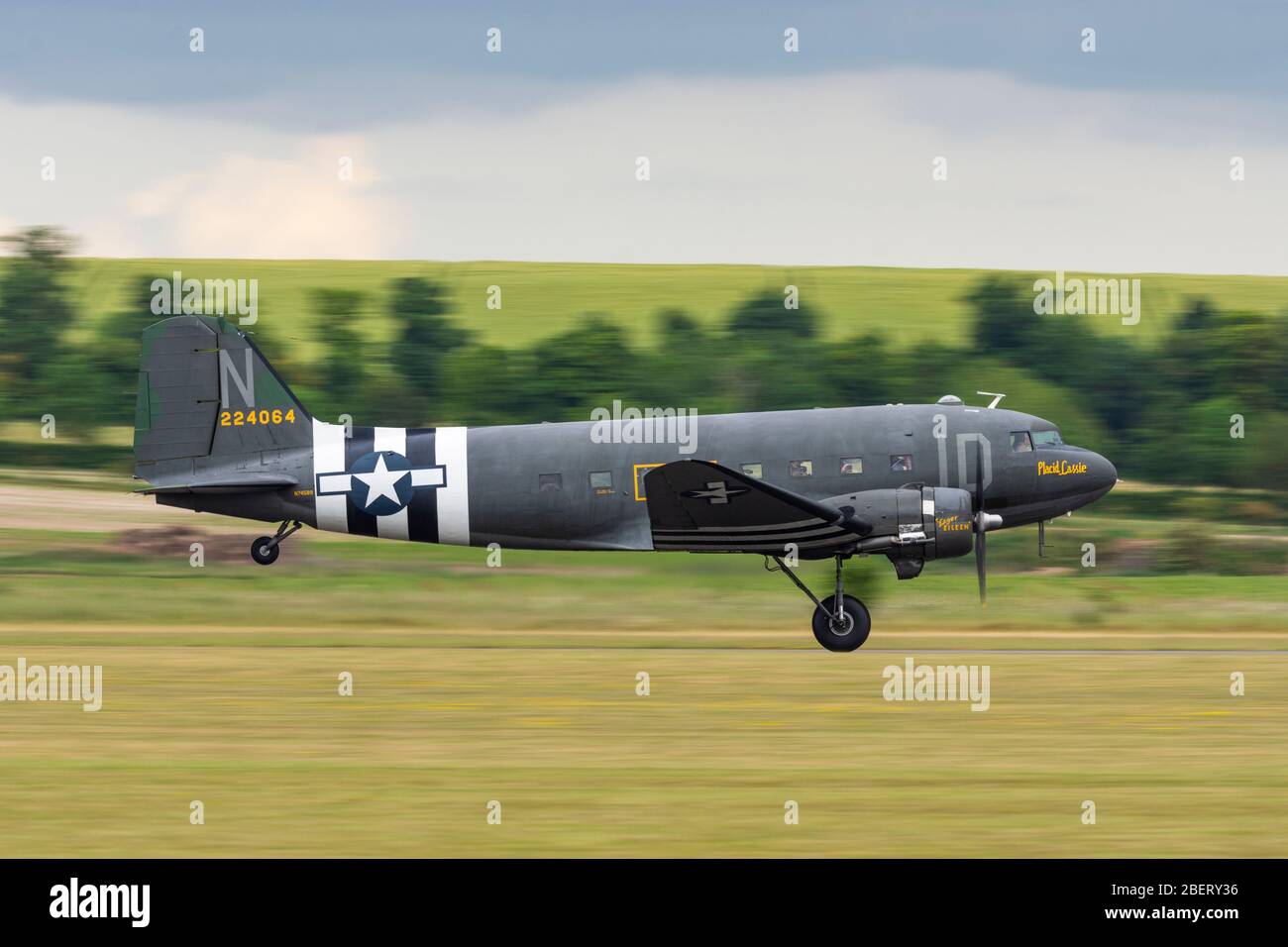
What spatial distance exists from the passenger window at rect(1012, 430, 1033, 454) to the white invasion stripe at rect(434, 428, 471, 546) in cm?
871

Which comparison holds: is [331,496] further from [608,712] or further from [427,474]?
[608,712]

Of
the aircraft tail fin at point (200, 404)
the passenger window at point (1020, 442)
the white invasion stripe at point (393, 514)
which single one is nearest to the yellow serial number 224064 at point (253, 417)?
the aircraft tail fin at point (200, 404)

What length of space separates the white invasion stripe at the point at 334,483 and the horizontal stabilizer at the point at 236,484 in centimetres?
A: 40

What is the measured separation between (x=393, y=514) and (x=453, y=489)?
3.44ft

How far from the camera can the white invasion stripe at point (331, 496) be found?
80.0ft

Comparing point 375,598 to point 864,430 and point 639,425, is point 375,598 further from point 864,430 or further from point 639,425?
point 864,430

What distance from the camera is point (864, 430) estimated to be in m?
23.6

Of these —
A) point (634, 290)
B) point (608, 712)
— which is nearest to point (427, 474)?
point (608, 712)

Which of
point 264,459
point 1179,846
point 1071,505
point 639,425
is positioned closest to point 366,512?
point 264,459

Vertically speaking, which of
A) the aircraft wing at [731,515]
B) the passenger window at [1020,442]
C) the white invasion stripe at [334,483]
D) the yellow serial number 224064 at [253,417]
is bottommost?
the aircraft wing at [731,515]

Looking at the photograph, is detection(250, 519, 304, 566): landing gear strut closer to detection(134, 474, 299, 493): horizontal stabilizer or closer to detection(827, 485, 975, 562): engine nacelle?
detection(134, 474, 299, 493): horizontal stabilizer

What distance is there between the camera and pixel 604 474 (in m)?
24.0

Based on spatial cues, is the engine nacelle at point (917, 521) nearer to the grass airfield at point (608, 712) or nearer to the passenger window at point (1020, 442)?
the passenger window at point (1020, 442)

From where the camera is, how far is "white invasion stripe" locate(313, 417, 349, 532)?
24375 mm
